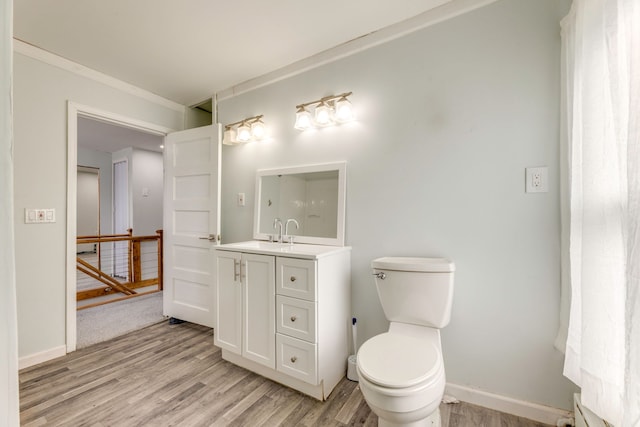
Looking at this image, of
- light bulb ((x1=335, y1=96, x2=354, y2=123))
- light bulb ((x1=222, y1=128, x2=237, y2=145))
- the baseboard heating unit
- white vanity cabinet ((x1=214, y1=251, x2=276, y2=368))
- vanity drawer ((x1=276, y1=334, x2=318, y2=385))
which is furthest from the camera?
light bulb ((x1=222, y1=128, x2=237, y2=145))

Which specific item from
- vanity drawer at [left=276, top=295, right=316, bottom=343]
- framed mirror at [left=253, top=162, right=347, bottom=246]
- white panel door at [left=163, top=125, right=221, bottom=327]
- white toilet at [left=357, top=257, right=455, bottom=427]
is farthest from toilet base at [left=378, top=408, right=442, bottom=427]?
white panel door at [left=163, top=125, right=221, bottom=327]

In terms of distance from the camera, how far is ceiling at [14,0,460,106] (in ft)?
5.53

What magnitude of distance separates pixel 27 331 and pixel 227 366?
145cm

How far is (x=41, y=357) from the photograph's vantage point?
81.7 inches

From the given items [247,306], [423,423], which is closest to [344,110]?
[247,306]

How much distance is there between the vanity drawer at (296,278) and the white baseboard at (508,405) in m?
1.01

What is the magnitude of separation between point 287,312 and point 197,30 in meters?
1.96

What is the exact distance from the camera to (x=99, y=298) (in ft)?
12.1

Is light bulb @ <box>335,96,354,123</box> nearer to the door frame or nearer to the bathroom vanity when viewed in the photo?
the bathroom vanity

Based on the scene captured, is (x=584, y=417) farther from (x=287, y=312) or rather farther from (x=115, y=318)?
(x=115, y=318)

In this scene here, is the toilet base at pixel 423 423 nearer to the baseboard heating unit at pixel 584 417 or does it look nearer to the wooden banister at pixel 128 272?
the baseboard heating unit at pixel 584 417

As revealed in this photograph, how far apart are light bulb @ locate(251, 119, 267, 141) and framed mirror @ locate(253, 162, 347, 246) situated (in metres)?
0.30

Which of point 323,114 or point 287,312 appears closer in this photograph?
point 287,312

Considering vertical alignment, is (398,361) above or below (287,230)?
below
